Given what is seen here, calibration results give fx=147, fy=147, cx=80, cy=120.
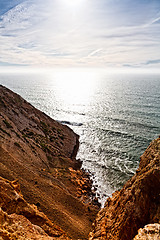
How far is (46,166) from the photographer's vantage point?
34688 mm

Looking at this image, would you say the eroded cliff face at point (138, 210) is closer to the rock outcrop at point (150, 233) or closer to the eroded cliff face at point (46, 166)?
the rock outcrop at point (150, 233)

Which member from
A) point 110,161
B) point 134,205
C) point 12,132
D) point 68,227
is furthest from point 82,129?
point 134,205

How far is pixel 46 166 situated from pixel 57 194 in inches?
392

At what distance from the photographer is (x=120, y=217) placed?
15.8 m

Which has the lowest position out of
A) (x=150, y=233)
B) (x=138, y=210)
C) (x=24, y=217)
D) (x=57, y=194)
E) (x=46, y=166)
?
(x=57, y=194)

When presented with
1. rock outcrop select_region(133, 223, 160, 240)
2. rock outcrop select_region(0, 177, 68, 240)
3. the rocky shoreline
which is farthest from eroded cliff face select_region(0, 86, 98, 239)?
rock outcrop select_region(133, 223, 160, 240)

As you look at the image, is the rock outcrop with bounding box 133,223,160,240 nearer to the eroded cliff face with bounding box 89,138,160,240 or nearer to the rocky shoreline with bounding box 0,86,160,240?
the rocky shoreline with bounding box 0,86,160,240

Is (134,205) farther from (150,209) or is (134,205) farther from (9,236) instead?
(9,236)

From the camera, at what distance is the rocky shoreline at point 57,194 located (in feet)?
46.9

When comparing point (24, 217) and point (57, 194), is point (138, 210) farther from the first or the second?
point (57, 194)

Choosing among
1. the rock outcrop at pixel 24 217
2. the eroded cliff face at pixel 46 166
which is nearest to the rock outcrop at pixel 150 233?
the rock outcrop at pixel 24 217

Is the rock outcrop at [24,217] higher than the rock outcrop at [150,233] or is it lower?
lower

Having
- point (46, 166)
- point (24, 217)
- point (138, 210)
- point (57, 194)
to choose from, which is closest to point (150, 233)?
point (138, 210)

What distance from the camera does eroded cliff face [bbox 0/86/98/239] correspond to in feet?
71.3
